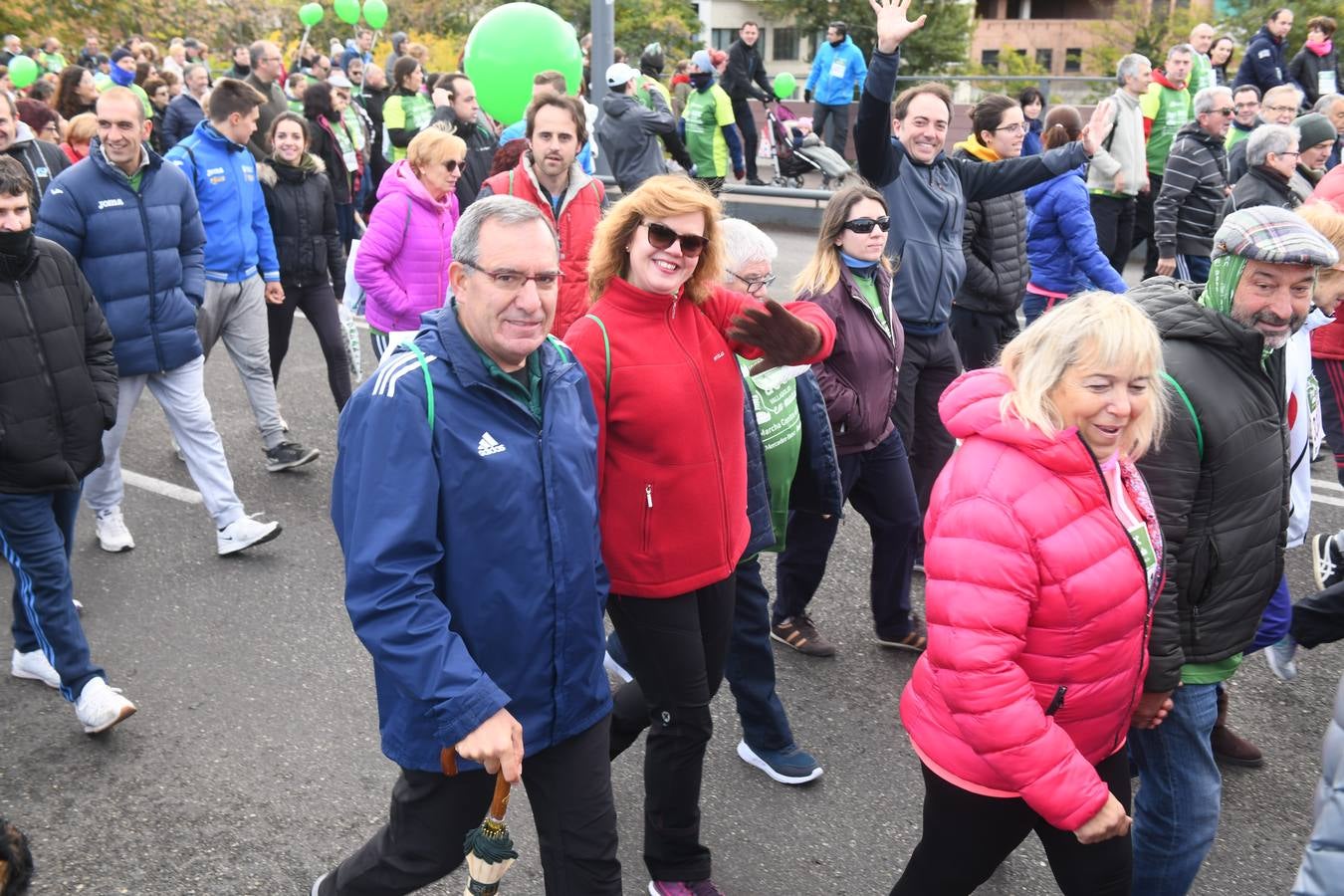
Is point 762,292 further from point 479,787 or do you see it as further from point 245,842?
point 245,842

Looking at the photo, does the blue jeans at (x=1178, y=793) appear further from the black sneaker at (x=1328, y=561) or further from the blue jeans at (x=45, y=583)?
the blue jeans at (x=45, y=583)

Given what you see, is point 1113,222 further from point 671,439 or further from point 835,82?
point 671,439

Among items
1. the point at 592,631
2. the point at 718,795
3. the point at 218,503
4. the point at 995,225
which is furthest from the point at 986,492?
the point at 218,503

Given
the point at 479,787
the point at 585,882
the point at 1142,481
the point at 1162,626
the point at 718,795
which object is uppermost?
the point at 1142,481

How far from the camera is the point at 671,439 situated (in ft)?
10.5

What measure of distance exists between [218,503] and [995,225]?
3.98 m

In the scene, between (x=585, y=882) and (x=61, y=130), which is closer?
(x=585, y=882)

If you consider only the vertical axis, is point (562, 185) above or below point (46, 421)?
above

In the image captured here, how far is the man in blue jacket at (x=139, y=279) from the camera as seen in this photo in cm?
545

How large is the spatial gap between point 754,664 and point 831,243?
5.15 ft

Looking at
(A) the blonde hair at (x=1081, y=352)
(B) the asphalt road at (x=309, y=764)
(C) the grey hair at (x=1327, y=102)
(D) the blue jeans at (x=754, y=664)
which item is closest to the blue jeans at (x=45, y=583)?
(B) the asphalt road at (x=309, y=764)

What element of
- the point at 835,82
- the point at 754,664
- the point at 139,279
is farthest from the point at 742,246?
the point at 835,82

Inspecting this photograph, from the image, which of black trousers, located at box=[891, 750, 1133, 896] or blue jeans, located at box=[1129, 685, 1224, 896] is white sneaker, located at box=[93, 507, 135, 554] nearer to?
black trousers, located at box=[891, 750, 1133, 896]

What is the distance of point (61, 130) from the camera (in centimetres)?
863
